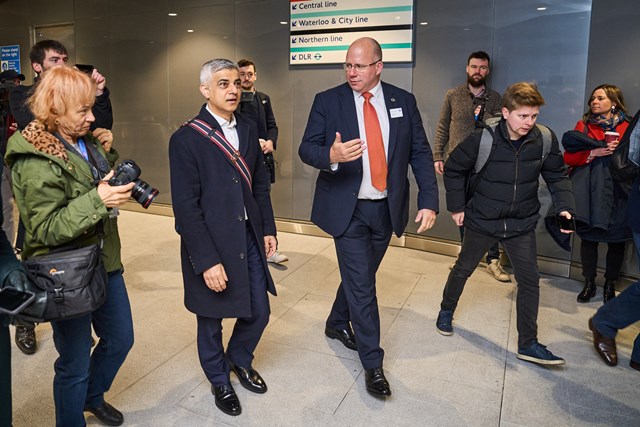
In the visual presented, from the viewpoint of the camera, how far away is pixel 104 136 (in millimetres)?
2600

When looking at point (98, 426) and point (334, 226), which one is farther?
point (334, 226)

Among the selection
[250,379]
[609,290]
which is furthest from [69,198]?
[609,290]

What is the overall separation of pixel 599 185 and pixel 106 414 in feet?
12.1

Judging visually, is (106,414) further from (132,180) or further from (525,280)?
(525,280)

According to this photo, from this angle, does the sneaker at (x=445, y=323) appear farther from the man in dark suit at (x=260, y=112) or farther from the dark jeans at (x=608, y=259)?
the man in dark suit at (x=260, y=112)

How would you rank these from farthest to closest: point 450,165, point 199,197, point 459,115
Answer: point 459,115, point 450,165, point 199,197

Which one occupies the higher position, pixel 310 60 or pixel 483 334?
pixel 310 60

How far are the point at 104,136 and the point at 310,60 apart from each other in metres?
3.98

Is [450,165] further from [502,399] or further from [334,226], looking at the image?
[502,399]

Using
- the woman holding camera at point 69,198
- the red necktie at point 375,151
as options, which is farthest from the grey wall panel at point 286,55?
the woman holding camera at point 69,198

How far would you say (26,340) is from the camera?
3.34 metres

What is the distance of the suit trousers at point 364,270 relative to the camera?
2.94 m

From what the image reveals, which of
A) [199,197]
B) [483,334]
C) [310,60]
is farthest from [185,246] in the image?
[310,60]

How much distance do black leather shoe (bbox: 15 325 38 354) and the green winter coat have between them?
1.60 metres
